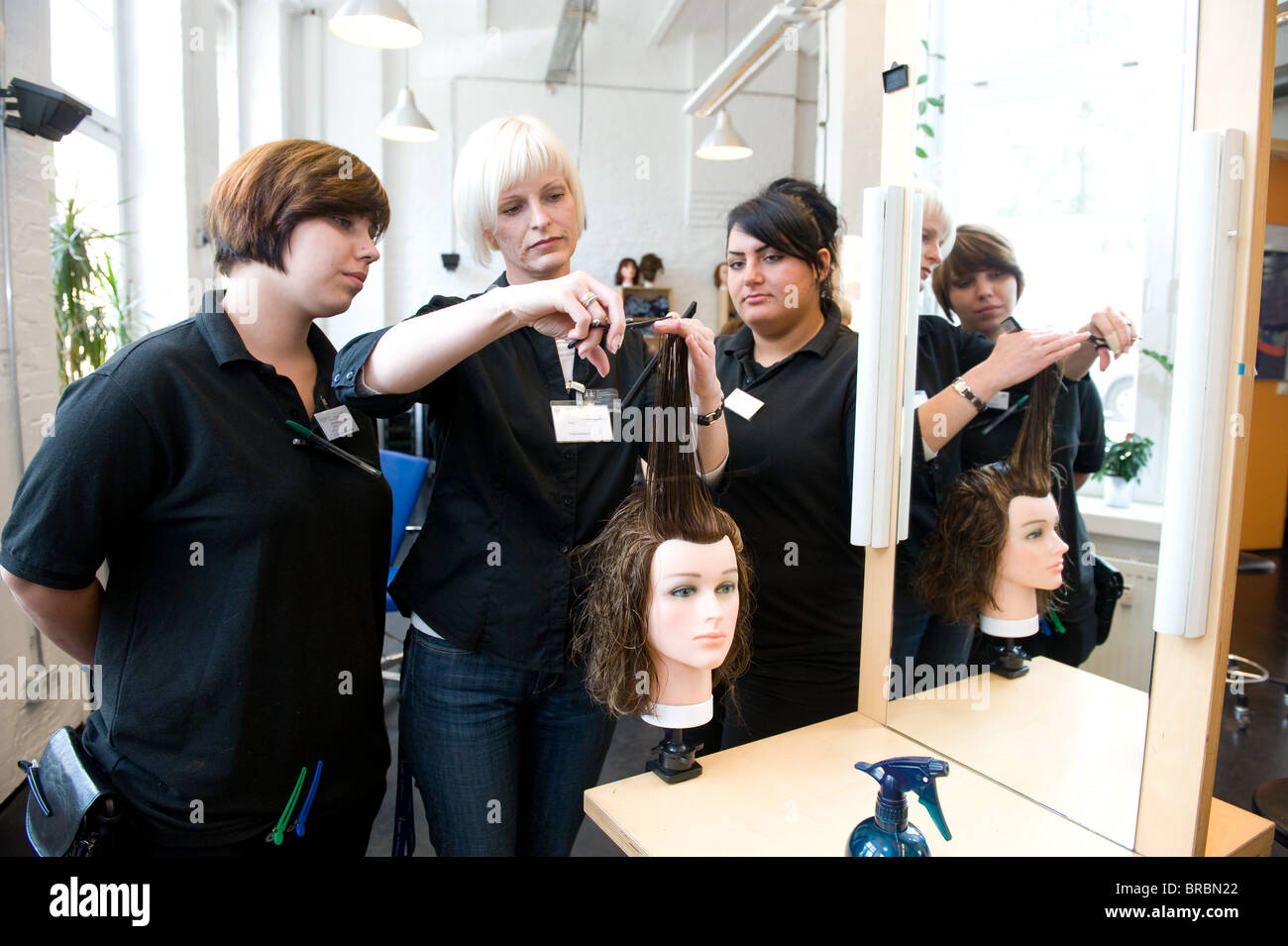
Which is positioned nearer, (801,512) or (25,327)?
(801,512)

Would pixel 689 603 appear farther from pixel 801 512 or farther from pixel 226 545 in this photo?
pixel 226 545

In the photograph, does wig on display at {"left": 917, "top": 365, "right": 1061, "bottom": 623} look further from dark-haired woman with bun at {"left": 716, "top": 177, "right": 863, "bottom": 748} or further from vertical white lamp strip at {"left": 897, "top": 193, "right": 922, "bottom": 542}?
dark-haired woman with bun at {"left": 716, "top": 177, "right": 863, "bottom": 748}

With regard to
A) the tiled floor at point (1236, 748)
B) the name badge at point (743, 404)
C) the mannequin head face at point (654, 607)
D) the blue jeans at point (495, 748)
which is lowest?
the tiled floor at point (1236, 748)

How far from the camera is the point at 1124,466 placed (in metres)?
1.13

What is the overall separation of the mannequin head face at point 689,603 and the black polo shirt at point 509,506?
7.0 inches

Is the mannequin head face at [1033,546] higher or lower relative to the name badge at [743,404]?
lower

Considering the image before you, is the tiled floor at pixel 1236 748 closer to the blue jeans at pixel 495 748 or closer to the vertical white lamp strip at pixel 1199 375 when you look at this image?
the blue jeans at pixel 495 748

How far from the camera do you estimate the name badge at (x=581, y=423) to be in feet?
4.23

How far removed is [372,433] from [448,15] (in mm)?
7692

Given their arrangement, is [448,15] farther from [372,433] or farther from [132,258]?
[372,433]

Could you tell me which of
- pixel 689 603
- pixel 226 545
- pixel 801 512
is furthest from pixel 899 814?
pixel 226 545

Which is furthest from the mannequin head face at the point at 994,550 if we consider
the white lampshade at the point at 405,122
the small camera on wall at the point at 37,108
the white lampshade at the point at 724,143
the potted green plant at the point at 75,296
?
the white lampshade at the point at 405,122

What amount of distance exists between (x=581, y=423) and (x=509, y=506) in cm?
18

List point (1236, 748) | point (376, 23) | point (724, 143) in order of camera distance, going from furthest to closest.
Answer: point (724, 143), point (376, 23), point (1236, 748)
